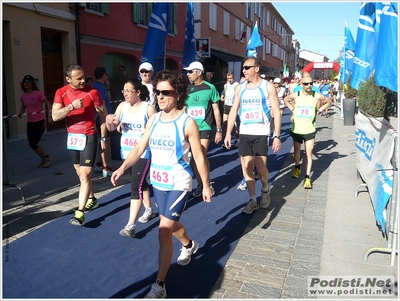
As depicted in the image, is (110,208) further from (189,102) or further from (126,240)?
(189,102)

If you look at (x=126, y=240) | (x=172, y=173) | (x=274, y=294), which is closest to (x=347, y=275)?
(x=274, y=294)

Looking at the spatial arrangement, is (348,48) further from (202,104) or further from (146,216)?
(146,216)

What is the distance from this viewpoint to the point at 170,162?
10.0 feet

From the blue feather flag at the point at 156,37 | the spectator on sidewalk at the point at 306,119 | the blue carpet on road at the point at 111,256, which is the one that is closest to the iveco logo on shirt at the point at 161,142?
the blue carpet on road at the point at 111,256

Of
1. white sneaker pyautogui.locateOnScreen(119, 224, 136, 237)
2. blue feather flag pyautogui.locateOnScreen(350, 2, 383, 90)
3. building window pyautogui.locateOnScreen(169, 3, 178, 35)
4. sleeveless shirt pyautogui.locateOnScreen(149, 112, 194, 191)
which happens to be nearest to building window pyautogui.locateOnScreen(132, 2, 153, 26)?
building window pyautogui.locateOnScreen(169, 3, 178, 35)

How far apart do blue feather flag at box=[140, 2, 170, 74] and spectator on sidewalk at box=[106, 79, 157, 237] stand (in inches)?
115

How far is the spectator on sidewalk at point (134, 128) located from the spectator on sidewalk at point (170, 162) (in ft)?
3.49

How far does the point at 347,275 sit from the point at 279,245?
2.66 feet

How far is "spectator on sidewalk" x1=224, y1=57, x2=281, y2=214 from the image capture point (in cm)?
488

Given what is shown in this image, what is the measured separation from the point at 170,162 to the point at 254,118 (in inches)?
84.6

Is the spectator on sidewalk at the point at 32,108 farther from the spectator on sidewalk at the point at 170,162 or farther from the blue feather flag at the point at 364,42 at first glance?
the blue feather flag at the point at 364,42

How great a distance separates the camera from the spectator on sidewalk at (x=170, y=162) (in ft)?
9.96

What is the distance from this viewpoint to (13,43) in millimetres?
10492

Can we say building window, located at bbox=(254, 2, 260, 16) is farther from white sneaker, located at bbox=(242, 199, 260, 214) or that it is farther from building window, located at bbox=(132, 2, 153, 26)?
white sneaker, located at bbox=(242, 199, 260, 214)
